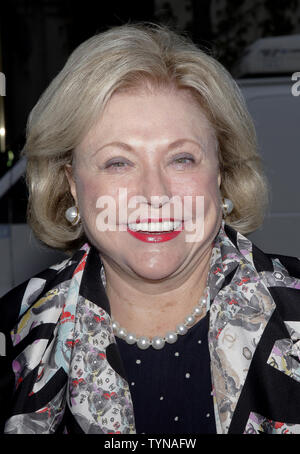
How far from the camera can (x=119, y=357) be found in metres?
1.79

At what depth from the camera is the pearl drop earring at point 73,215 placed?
204 cm

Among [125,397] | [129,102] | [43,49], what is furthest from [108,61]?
[43,49]

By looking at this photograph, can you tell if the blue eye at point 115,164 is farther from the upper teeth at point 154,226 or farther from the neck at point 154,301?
the neck at point 154,301

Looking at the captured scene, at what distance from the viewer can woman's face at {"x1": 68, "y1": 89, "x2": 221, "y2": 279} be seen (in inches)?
67.2

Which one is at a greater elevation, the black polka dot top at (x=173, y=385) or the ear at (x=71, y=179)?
the ear at (x=71, y=179)

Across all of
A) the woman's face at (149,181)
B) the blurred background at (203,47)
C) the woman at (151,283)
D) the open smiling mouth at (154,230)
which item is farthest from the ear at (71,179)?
the blurred background at (203,47)

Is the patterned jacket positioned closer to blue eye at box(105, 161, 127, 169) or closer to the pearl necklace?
the pearl necklace

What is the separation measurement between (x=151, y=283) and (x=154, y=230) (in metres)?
0.20

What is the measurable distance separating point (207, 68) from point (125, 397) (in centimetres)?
103

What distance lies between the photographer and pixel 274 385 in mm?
1660

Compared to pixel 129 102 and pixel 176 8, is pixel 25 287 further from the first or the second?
pixel 176 8
